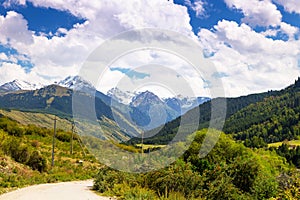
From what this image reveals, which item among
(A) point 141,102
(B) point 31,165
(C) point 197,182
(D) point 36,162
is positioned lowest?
(B) point 31,165

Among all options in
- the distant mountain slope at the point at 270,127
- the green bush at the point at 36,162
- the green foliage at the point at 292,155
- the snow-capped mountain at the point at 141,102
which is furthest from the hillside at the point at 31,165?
the distant mountain slope at the point at 270,127

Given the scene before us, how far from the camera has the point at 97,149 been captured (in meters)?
19.1

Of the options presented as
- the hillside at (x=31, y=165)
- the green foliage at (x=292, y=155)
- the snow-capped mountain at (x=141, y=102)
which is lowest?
the green foliage at (x=292, y=155)

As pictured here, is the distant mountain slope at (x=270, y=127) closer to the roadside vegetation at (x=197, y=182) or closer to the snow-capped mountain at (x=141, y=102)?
the snow-capped mountain at (x=141, y=102)

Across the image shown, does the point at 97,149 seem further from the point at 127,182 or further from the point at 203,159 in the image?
the point at 203,159

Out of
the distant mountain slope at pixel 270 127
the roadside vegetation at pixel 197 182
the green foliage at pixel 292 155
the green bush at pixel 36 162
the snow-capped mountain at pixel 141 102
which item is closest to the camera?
the roadside vegetation at pixel 197 182

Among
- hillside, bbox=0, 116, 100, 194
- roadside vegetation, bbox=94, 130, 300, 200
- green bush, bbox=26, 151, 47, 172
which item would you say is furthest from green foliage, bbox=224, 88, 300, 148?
roadside vegetation, bbox=94, 130, 300, 200

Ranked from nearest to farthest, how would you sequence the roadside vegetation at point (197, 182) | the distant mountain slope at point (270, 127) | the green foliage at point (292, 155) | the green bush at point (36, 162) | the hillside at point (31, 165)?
the roadside vegetation at point (197, 182), the hillside at point (31, 165), the green bush at point (36, 162), the green foliage at point (292, 155), the distant mountain slope at point (270, 127)

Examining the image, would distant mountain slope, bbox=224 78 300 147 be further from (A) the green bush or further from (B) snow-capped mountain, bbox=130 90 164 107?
(A) the green bush

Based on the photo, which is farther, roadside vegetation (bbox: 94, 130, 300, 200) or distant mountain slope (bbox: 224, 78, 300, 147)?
distant mountain slope (bbox: 224, 78, 300, 147)

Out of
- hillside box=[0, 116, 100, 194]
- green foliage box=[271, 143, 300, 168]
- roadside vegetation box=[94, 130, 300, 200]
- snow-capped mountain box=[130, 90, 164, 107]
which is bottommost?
green foliage box=[271, 143, 300, 168]

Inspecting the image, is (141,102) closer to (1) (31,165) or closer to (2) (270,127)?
(1) (31,165)

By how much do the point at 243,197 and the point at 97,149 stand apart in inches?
334

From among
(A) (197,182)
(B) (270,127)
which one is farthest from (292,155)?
(A) (197,182)
